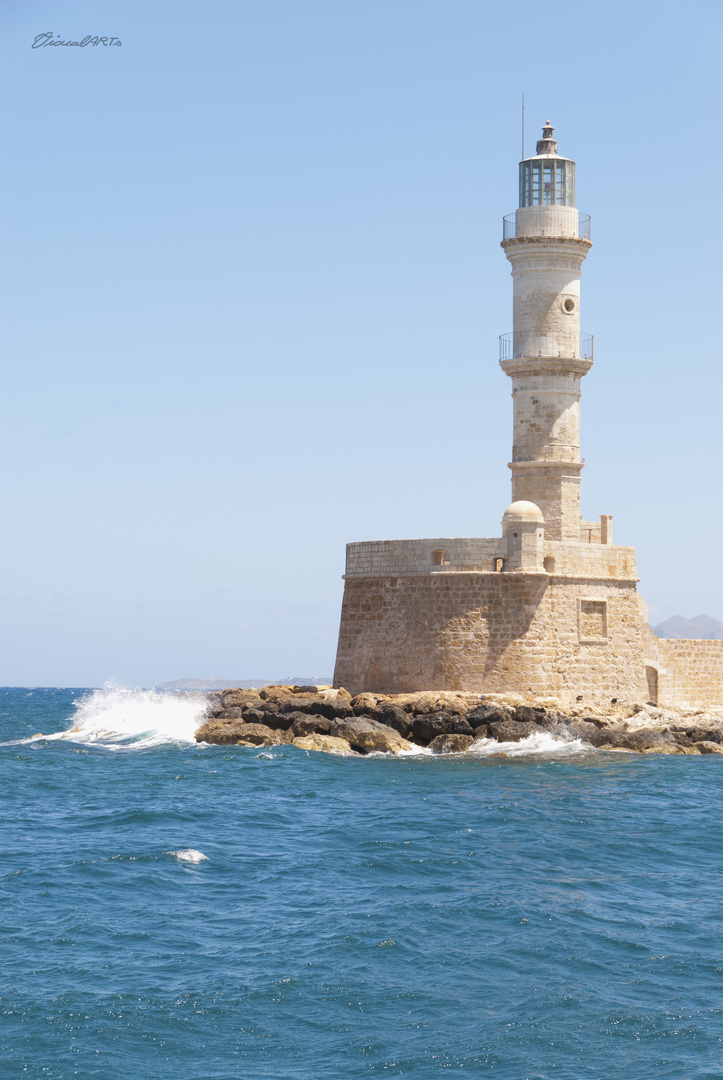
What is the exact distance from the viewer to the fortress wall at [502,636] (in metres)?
24.4

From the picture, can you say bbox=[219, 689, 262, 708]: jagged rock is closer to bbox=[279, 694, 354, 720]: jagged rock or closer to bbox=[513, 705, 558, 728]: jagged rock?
bbox=[279, 694, 354, 720]: jagged rock

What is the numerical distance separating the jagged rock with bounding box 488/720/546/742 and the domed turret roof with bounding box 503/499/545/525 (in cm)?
411

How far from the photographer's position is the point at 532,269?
27.4 meters

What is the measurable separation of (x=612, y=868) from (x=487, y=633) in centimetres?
1113

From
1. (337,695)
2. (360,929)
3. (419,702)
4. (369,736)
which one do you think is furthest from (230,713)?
(360,929)

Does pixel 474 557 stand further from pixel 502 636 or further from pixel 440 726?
pixel 440 726

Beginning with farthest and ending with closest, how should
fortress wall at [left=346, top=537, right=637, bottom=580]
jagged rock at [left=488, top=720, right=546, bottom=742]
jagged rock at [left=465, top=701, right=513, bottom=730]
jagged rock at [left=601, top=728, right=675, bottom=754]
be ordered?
fortress wall at [left=346, top=537, right=637, bottom=580], jagged rock at [left=601, top=728, right=675, bottom=754], jagged rock at [left=465, top=701, right=513, bottom=730], jagged rock at [left=488, top=720, right=546, bottom=742]

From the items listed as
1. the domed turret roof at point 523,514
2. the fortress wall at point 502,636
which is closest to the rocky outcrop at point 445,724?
the fortress wall at point 502,636

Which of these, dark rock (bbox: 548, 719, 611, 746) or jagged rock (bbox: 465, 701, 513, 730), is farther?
dark rock (bbox: 548, 719, 611, 746)

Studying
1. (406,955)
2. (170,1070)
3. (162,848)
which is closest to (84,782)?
(162,848)

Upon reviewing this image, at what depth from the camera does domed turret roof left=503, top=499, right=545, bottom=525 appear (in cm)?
2459

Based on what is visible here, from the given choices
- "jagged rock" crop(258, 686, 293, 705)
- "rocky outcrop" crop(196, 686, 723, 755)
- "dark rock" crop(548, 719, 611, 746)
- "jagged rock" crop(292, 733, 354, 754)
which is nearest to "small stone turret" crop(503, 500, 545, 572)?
"rocky outcrop" crop(196, 686, 723, 755)

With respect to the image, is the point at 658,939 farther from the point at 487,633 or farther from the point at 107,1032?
the point at 487,633

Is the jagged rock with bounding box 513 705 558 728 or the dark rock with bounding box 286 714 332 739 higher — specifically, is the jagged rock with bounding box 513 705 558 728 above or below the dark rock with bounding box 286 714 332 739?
above
